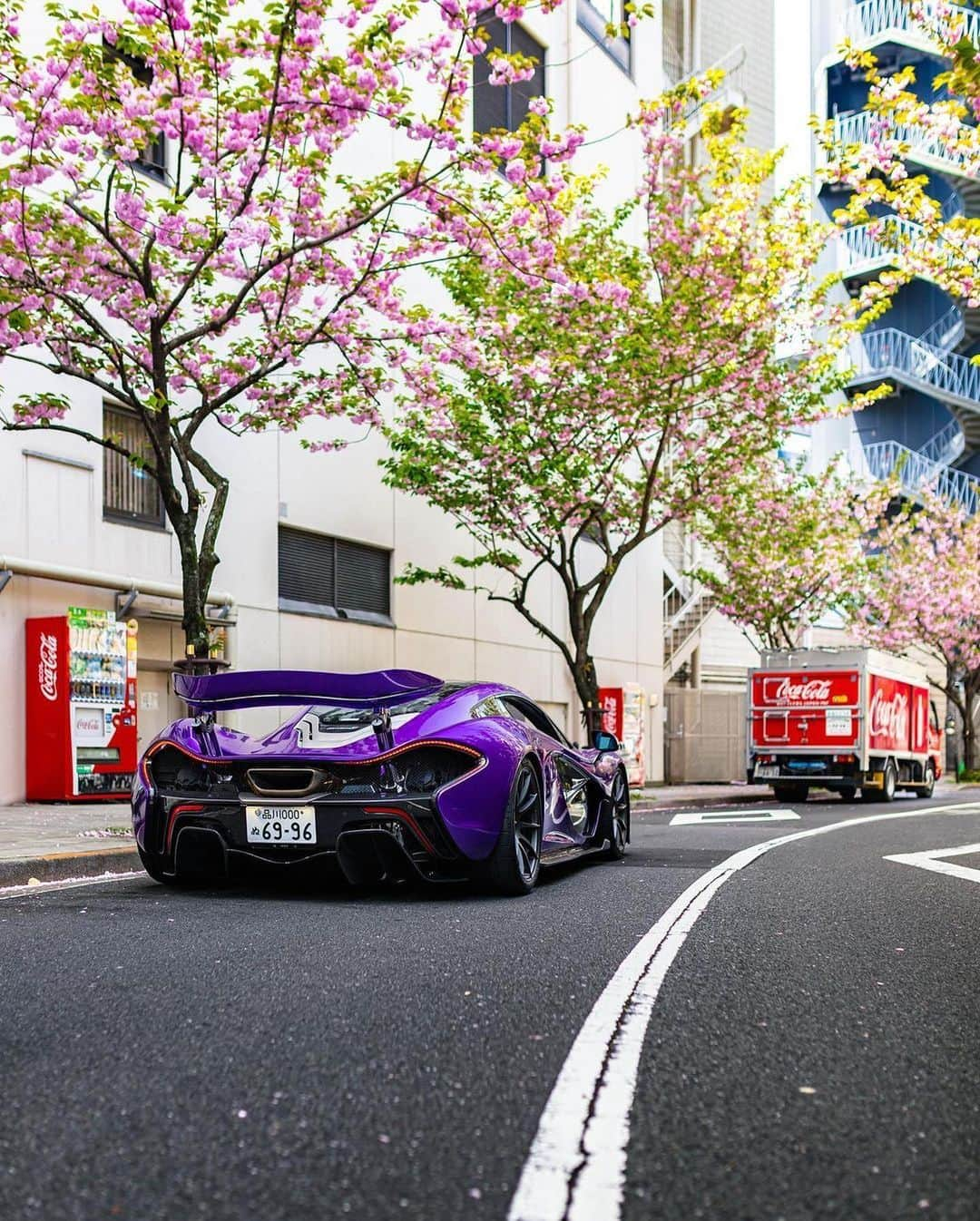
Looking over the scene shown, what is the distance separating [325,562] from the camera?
23.1 meters

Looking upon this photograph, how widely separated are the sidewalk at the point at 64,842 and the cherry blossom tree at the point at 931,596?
25.7 m

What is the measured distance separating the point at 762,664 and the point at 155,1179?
24.6 metres

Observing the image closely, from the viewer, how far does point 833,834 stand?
1453 cm

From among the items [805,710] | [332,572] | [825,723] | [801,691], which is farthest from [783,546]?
[332,572]

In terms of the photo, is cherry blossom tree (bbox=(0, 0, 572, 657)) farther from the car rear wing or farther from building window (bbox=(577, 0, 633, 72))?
building window (bbox=(577, 0, 633, 72))

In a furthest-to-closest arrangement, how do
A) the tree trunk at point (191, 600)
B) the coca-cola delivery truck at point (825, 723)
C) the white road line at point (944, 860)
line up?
the coca-cola delivery truck at point (825, 723) → the tree trunk at point (191, 600) → the white road line at point (944, 860)

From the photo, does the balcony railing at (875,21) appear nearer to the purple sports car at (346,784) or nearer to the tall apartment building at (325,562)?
the tall apartment building at (325,562)

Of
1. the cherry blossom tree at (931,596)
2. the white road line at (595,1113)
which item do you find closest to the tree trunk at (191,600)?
the white road line at (595,1113)

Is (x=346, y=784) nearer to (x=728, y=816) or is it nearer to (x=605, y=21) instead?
(x=728, y=816)

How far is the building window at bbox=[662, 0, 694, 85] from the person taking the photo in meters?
39.9

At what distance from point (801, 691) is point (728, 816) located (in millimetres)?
7109

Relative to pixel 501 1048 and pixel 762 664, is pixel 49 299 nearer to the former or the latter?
pixel 501 1048

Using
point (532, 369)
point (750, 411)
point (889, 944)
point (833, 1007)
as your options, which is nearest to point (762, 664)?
point (750, 411)

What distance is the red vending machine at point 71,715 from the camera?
671 inches
